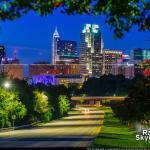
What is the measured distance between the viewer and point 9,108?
7912cm

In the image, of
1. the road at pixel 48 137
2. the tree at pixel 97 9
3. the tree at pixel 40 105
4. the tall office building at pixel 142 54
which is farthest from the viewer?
the tree at pixel 40 105

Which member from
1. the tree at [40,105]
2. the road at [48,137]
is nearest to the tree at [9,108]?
the road at [48,137]

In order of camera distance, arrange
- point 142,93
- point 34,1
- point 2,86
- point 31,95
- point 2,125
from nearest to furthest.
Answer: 1. point 34,1
2. point 142,93
3. point 2,125
4. point 2,86
5. point 31,95

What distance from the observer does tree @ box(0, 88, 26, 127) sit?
78.1 meters

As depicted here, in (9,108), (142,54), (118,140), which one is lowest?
(118,140)

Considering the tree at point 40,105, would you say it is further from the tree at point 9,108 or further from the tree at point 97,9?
the tree at point 97,9

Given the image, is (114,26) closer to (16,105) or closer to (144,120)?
(144,120)

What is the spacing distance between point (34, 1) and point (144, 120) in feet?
137

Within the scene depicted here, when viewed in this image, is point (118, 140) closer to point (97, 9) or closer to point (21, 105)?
point (97, 9)

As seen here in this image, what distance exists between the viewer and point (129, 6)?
9305 millimetres

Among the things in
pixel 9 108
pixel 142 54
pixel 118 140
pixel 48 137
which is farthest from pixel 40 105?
pixel 118 140

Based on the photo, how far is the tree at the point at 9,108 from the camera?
78062 mm

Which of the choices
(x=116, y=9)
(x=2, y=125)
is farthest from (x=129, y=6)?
(x=2, y=125)

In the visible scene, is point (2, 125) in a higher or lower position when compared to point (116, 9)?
lower
